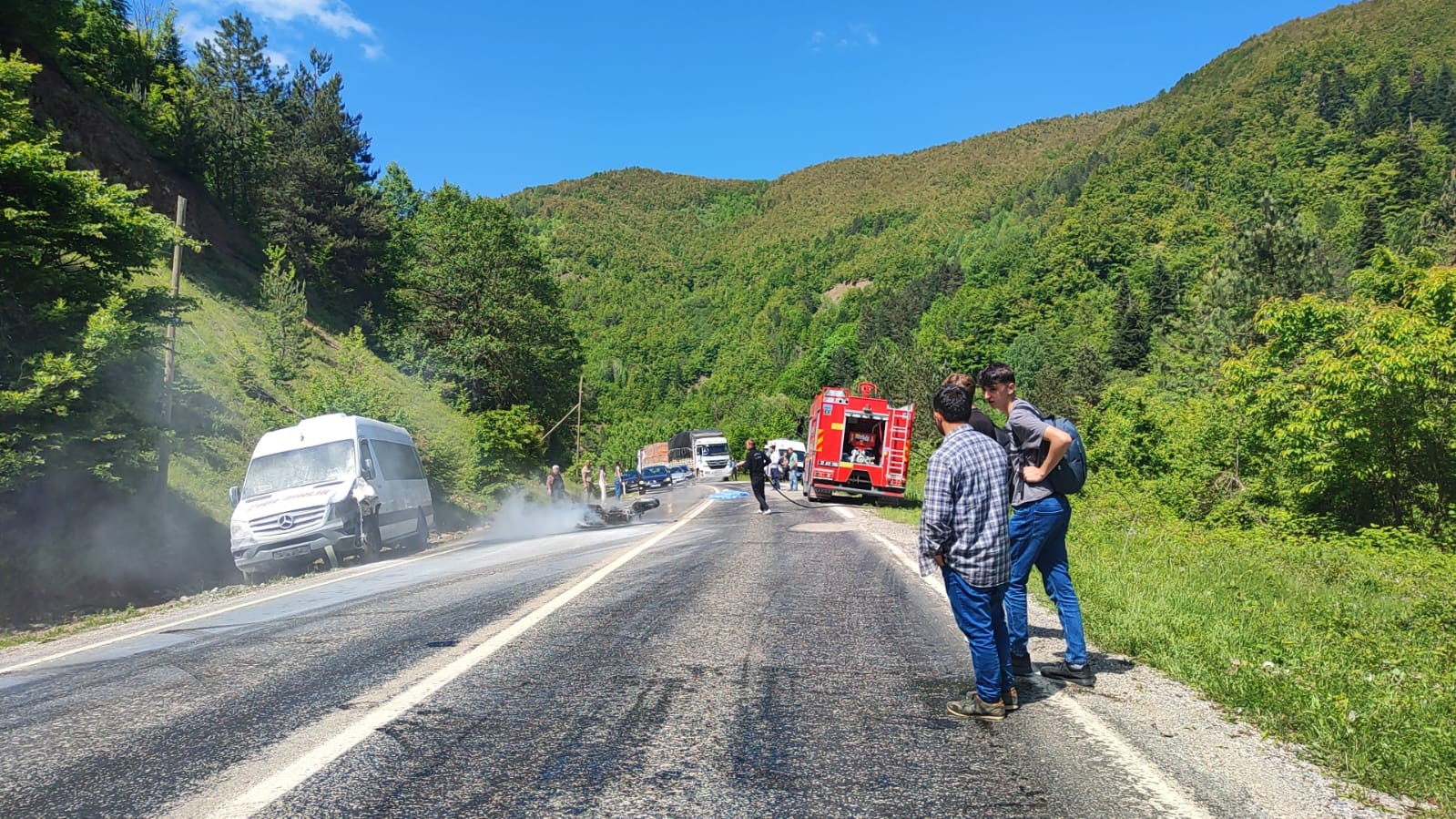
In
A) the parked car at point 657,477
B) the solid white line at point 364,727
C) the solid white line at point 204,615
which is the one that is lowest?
the parked car at point 657,477

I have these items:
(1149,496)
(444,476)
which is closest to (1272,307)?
(1149,496)

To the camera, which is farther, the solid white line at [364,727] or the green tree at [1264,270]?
the green tree at [1264,270]

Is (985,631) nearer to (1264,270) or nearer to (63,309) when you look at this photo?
(63,309)

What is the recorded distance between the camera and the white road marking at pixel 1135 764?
340 centimetres

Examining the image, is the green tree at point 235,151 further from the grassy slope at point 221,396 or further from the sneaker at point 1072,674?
the sneaker at point 1072,674

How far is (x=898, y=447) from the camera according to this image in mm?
24906

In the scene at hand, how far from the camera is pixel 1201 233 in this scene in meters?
110

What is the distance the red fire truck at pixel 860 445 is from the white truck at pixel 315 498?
13.4m

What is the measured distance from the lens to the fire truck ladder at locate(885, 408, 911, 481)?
24.9m

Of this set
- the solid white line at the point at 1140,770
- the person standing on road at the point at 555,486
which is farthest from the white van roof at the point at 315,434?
the solid white line at the point at 1140,770

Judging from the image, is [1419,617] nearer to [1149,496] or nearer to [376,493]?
[376,493]

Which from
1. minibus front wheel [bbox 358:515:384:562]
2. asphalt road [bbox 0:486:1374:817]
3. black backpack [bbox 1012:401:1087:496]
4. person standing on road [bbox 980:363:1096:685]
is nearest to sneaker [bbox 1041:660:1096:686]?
person standing on road [bbox 980:363:1096:685]

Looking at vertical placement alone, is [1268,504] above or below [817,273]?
below

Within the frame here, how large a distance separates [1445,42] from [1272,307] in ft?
554
